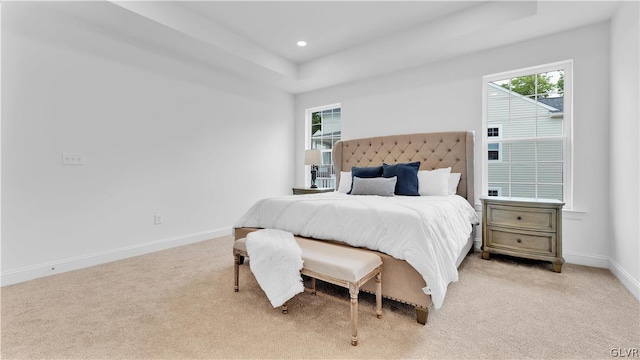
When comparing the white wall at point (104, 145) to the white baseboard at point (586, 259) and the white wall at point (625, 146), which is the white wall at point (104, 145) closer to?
the white baseboard at point (586, 259)

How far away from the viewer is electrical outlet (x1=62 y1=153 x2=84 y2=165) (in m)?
2.76

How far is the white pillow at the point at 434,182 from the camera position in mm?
3279

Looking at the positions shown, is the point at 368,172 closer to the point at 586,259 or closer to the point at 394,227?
the point at 394,227

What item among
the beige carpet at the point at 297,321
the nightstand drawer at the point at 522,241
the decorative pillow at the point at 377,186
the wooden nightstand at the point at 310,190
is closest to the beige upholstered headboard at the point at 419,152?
the wooden nightstand at the point at 310,190

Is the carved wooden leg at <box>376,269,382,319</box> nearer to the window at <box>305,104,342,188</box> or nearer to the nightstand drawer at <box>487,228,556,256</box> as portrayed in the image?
the nightstand drawer at <box>487,228,556,256</box>

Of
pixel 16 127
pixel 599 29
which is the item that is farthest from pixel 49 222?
pixel 599 29

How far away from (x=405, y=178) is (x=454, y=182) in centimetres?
65

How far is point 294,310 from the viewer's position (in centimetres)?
196

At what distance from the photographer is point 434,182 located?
10.9 ft

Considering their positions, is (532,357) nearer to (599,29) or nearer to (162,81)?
(599,29)

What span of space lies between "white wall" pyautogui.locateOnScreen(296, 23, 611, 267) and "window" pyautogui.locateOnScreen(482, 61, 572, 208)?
0.11 metres

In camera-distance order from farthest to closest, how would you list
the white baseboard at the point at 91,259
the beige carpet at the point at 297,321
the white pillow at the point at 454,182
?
1. the white pillow at the point at 454,182
2. the white baseboard at the point at 91,259
3. the beige carpet at the point at 297,321

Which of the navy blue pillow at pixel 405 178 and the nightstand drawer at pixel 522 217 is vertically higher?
the navy blue pillow at pixel 405 178

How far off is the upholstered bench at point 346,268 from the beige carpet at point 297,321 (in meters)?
0.19
